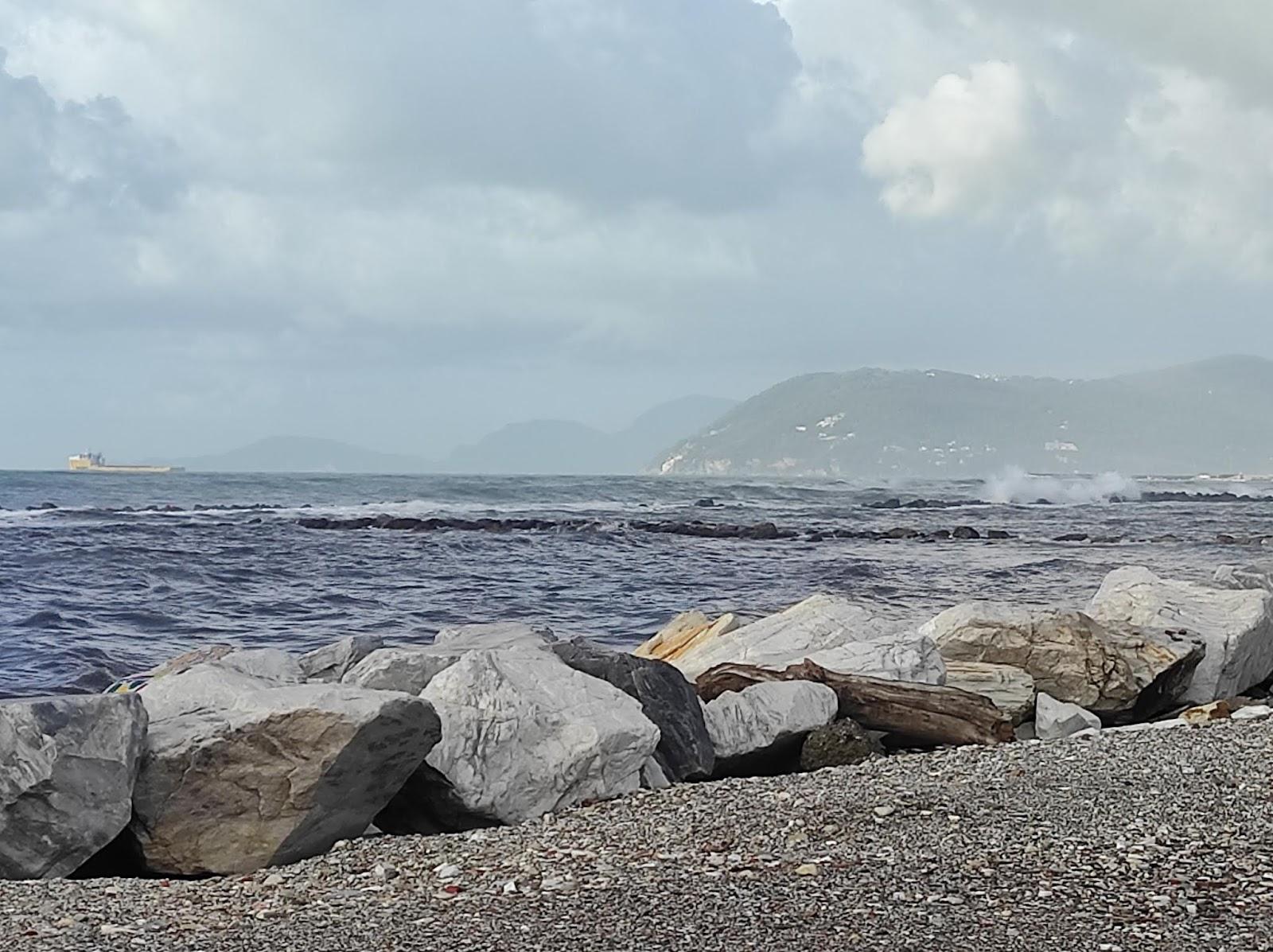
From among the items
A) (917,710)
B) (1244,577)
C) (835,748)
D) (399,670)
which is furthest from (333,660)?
(1244,577)

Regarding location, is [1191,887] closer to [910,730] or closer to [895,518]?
[910,730]

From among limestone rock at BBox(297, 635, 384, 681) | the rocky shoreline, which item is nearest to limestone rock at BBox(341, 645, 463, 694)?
the rocky shoreline

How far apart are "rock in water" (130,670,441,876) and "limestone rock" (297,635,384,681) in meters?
3.03

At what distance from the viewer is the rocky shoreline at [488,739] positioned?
4.98 metres

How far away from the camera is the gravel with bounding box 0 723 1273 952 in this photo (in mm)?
3672

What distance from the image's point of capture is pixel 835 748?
6.85 meters

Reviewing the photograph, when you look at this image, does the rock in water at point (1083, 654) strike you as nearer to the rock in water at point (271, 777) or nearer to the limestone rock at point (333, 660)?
the limestone rock at point (333, 660)

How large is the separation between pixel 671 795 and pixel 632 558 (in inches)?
697

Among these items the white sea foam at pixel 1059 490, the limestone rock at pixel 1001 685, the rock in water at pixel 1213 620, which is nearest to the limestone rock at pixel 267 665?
the limestone rock at pixel 1001 685

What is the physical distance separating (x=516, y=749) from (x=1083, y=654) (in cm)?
466

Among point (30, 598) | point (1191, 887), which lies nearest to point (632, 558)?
point (30, 598)

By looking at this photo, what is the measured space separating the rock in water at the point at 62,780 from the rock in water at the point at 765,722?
3.10 metres

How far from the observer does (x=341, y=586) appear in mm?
17938

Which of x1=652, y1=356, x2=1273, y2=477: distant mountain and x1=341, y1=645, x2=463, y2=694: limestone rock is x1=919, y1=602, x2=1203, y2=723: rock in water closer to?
x1=341, y1=645, x2=463, y2=694: limestone rock
